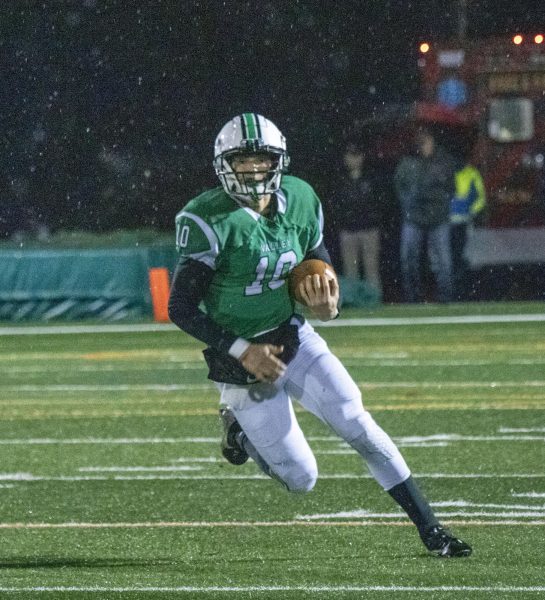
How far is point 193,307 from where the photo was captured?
621cm

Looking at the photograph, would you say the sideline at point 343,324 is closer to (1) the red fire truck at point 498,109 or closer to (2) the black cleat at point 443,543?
(1) the red fire truck at point 498,109

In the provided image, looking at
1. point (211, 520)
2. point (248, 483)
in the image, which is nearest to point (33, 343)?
point (248, 483)

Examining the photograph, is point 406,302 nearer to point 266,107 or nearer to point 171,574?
point 266,107

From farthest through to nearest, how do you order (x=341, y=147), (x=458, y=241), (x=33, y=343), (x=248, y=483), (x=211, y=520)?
1. (x=341, y=147)
2. (x=458, y=241)
3. (x=33, y=343)
4. (x=248, y=483)
5. (x=211, y=520)

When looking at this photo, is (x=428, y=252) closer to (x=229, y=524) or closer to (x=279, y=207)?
(x=229, y=524)

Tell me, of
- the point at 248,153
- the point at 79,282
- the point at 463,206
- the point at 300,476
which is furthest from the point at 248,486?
the point at 463,206

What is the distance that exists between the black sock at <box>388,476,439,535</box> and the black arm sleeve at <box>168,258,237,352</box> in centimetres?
77

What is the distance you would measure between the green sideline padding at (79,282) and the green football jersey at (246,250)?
1075 cm

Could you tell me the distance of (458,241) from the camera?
18.2 m

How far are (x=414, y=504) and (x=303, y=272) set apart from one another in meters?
0.89

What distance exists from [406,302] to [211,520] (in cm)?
1159

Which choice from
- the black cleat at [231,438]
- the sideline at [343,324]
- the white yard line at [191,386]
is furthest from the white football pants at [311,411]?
the sideline at [343,324]

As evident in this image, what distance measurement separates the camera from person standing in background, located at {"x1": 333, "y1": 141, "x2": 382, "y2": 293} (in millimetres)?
17719

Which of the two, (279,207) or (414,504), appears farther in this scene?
(279,207)
